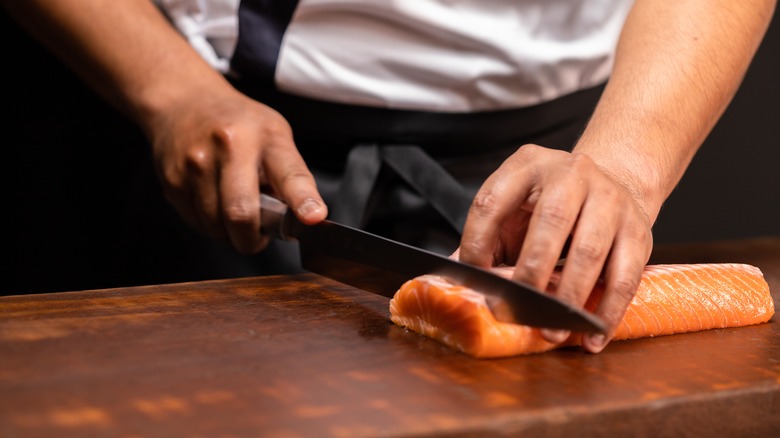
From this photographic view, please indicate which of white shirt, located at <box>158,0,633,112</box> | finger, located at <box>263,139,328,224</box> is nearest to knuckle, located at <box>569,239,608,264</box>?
finger, located at <box>263,139,328,224</box>

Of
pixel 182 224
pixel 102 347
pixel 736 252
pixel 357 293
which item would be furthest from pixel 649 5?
pixel 102 347

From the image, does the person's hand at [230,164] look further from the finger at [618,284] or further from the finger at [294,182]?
the finger at [618,284]

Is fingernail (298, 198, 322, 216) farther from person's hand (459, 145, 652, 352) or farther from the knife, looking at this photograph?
person's hand (459, 145, 652, 352)

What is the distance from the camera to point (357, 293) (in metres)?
1.56

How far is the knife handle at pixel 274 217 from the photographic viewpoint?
163cm

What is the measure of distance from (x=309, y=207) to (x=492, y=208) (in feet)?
1.34

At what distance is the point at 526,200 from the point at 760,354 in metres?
0.42

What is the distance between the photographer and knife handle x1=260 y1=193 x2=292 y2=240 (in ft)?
5.34

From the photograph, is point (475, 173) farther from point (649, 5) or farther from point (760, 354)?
point (760, 354)

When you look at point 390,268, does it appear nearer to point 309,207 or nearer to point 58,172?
point 309,207

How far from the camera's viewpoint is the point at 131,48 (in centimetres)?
184

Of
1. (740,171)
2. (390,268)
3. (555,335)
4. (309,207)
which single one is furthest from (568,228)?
(740,171)

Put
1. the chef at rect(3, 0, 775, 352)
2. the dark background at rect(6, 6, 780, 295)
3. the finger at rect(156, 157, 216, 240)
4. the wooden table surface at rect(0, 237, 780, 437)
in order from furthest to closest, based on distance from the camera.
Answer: the dark background at rect(6, 6, 780, 295) < the finger at rect(156, 157, 216, 240) < the chef at rect(3, 0, 775, 352) < the wooden table surface at rect(0, 237, 780, 437)

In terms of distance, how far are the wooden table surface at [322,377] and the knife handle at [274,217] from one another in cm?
19
